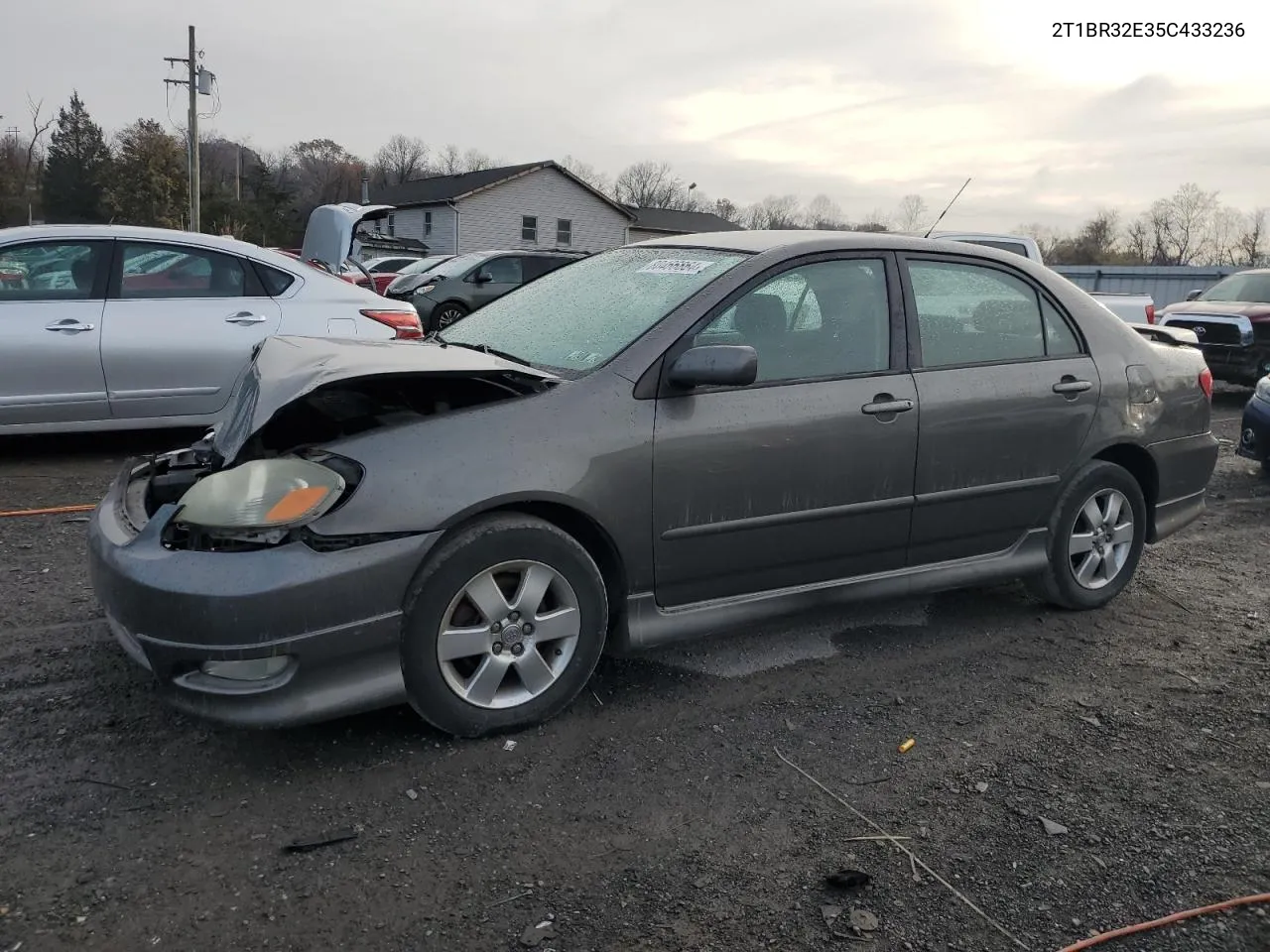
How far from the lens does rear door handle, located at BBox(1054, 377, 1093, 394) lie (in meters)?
4.29

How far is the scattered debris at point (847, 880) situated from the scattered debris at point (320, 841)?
1.26 m

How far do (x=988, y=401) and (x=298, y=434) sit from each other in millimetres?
2649

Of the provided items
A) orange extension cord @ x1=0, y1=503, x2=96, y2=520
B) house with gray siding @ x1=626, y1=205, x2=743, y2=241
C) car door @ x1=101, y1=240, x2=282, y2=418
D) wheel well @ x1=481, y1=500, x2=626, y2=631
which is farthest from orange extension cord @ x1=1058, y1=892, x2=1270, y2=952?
house with gray siding @ x1=626, y1=205, x2=743, y2=241

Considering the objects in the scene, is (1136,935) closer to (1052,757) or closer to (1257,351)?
(1052,757)

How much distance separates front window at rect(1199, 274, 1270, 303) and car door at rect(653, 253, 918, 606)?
39.0ft

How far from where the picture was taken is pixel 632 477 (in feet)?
10.9

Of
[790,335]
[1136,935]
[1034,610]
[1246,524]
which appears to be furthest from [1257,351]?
[1136,935]

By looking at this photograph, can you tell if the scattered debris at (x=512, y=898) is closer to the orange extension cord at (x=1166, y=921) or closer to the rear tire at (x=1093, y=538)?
the orange extension cord at (x=1166, y=921)

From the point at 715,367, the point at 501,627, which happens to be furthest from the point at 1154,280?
the point at 501,627

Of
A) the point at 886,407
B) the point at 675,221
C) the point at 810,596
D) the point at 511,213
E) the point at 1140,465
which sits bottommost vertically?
the point at 810,596

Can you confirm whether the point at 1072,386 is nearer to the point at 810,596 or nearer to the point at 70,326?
the point at 810,596

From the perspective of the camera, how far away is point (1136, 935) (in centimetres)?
243

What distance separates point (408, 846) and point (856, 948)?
1.16 metres

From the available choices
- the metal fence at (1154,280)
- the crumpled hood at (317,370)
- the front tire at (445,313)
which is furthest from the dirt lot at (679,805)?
the metal fence at (1154,280)
